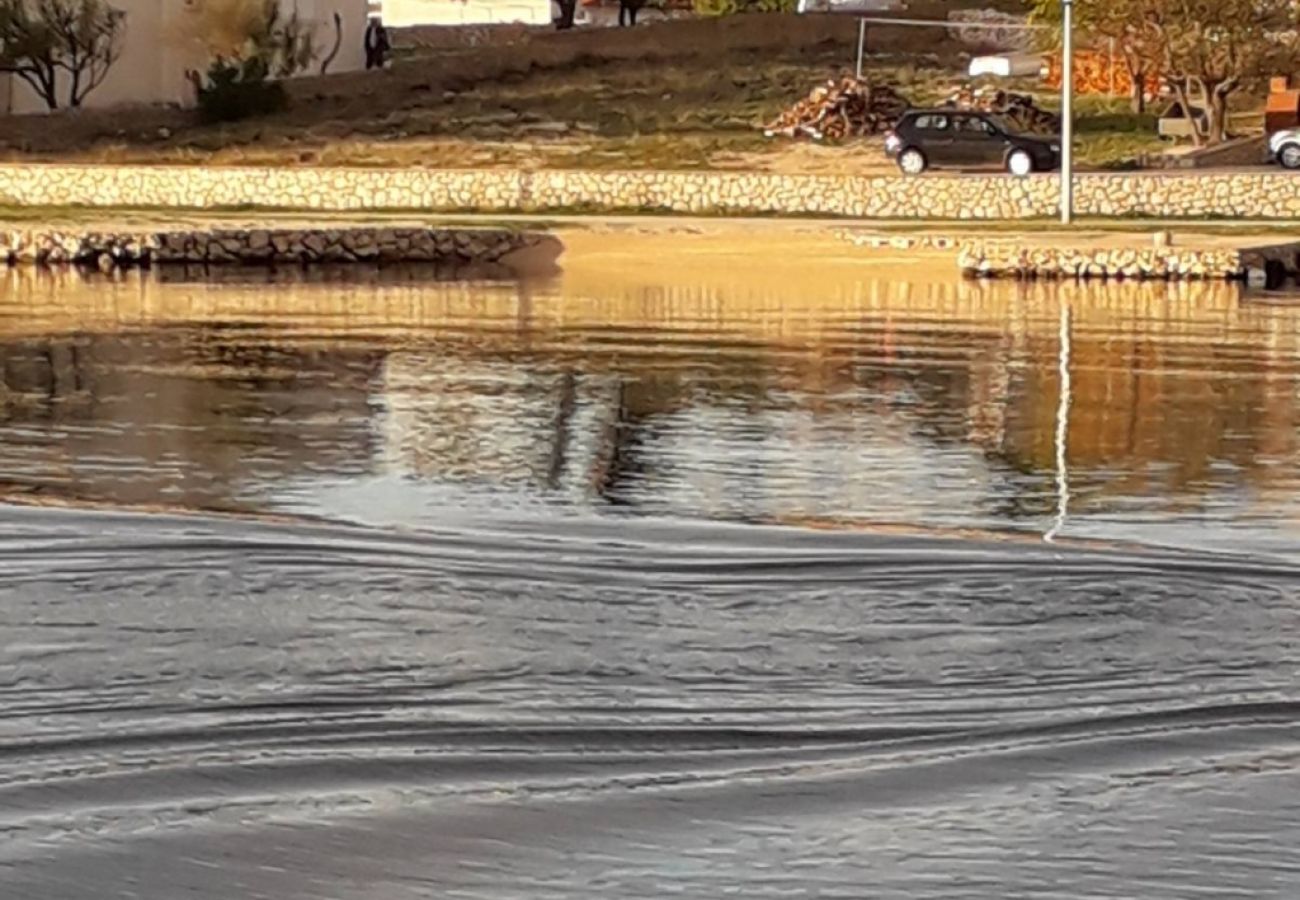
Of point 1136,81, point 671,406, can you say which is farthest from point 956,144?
point 671,406

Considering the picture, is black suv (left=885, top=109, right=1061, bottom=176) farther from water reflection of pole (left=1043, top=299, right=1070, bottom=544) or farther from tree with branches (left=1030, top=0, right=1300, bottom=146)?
water reflection of pole (left=1043, top=299, right=1070, bottom=544)

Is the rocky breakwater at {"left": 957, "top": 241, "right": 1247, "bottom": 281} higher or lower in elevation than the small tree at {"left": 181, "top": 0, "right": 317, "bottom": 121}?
lower

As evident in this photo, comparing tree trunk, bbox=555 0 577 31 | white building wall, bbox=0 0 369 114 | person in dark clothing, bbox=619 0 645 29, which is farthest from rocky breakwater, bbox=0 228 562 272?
person in dark clothing, bbox=619 0 645 29

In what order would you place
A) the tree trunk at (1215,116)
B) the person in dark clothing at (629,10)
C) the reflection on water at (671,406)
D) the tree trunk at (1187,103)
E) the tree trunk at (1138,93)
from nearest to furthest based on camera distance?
the reflection on water at (671,406)
the tree trunk at (1215,116)
the tree trunk at (1187,103)
the tree trunk at (1138,93)
the person in dark clothing at (629,10)

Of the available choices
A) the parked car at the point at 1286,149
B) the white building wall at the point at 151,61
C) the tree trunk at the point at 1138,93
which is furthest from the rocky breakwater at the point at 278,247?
the tree trunk at the point at 1138,93

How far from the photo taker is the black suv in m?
56.0

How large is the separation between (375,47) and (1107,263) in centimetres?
4035

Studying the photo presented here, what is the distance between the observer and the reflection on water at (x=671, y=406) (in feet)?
49.5

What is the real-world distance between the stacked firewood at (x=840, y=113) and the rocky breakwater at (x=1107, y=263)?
71.8 feet

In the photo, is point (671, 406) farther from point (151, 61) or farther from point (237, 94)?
point (151, 61)

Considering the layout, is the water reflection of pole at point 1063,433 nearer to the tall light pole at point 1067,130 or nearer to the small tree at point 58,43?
the tall light pole at point 1067,130

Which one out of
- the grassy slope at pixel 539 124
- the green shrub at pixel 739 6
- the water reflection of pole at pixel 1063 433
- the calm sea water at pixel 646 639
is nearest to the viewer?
the calm sea water at pixel 646 639

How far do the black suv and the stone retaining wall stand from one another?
23.5ft

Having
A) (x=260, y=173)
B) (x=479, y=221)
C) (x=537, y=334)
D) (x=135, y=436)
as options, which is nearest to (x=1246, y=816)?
(x=135, y=436)
